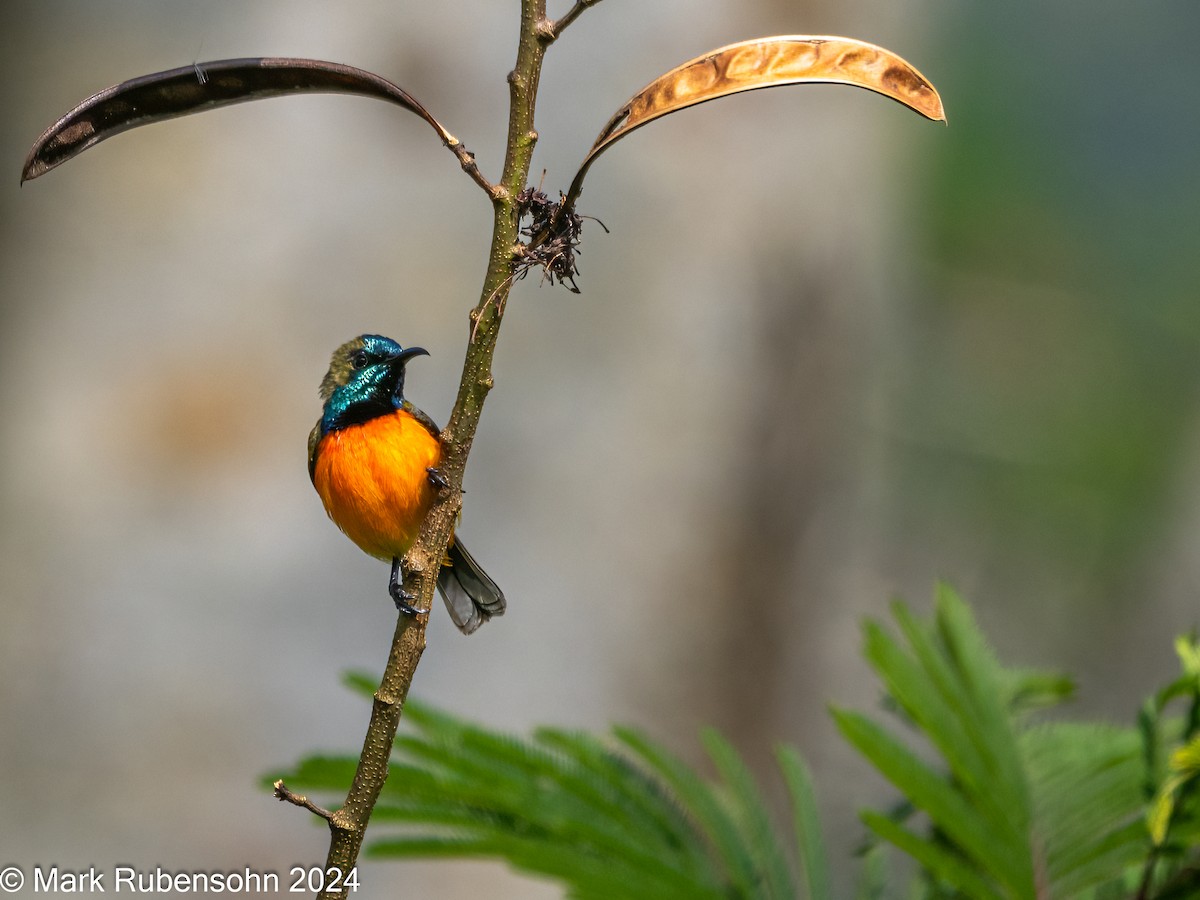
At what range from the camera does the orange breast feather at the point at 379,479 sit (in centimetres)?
288

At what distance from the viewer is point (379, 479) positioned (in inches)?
116

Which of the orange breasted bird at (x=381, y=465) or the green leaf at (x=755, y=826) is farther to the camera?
the orange breasted bird at (x=381, y=465)

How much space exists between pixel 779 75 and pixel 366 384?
209cm

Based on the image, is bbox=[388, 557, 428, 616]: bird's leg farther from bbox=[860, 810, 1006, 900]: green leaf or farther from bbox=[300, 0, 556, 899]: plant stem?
bbox=[860, 810, 1006, 900]: green leaf

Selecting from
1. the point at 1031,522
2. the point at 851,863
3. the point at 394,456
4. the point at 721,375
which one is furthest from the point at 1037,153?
the point at 394,456

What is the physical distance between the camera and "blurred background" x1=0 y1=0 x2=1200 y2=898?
19.9ft

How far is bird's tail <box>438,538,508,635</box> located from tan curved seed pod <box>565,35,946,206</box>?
1.98 m

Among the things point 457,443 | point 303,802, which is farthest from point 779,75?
point 303,802

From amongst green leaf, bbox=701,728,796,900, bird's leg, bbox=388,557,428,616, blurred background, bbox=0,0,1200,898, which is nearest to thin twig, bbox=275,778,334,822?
bird's leg, bbox=388,557,428,616

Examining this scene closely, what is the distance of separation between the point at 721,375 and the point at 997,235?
4.98 meters

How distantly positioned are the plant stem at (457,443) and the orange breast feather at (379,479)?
1.31 metres

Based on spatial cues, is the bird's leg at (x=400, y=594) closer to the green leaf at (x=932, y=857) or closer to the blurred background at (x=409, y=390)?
the green leaf at (x=932, y=857)

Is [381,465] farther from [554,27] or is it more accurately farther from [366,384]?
[554,27]

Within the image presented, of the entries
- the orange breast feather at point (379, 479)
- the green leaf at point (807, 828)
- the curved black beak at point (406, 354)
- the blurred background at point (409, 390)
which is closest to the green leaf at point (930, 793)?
the green leaf at point (807, 828)
